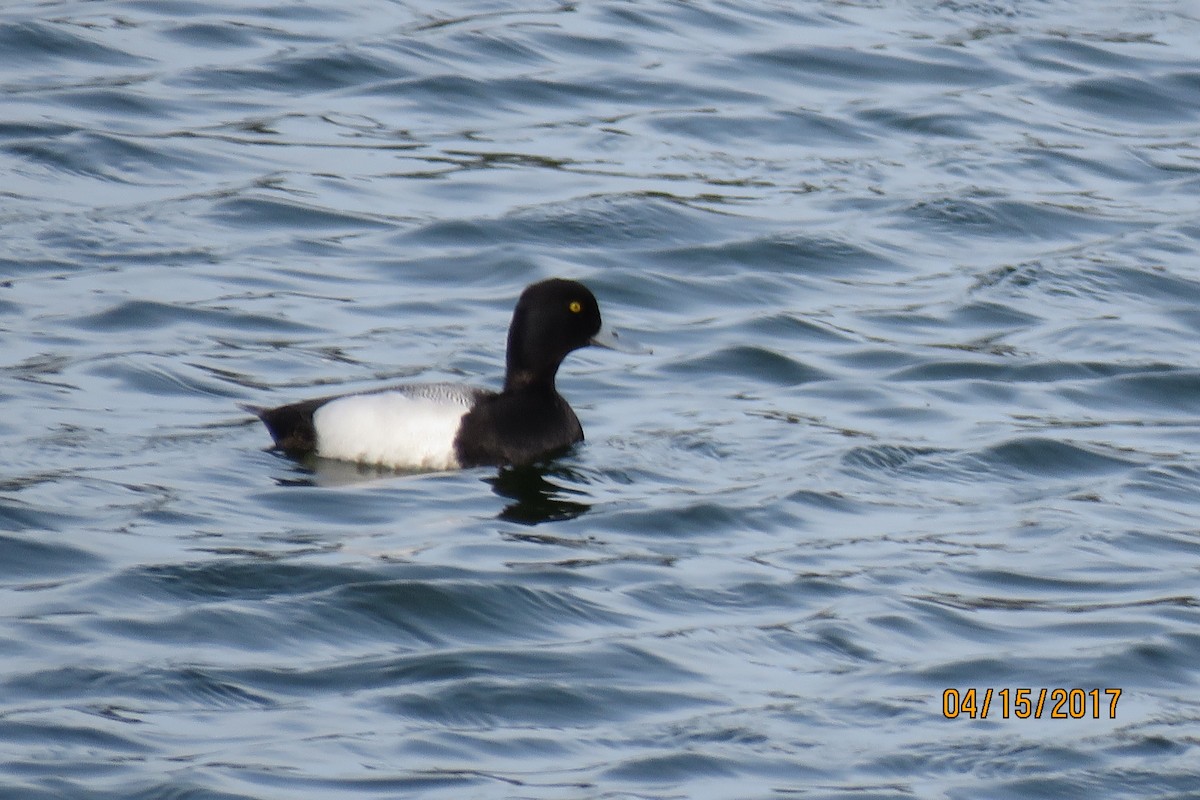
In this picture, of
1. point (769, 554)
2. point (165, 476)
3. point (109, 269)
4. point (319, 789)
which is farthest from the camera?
point (109, 269)

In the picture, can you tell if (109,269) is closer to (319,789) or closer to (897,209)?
(897,209)

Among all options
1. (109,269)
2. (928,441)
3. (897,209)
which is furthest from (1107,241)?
(109,269)

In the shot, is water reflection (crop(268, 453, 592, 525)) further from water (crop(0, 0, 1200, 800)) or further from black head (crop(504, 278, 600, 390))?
black head (crop(504, 278, 600, 390))

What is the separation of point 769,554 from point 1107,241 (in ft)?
18.8

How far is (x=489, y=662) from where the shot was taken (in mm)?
6621

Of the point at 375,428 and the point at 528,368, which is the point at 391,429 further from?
the point at 528,368

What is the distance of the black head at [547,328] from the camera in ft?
31.3

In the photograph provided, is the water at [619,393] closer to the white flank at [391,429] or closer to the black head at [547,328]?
the white flank at [391,429]

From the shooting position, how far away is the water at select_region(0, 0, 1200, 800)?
6176 mm

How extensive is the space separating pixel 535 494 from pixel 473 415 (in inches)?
21.6

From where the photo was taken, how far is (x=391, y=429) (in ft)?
29.7
